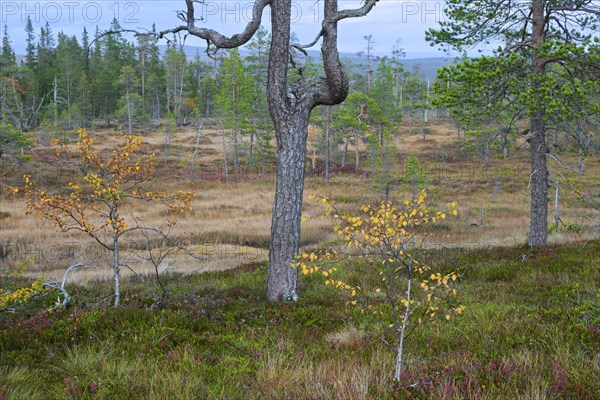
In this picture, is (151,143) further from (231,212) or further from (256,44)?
(231,212)

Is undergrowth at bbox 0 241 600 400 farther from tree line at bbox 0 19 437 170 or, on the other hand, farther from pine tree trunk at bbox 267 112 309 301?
tree line at bbox 0 19 437 170

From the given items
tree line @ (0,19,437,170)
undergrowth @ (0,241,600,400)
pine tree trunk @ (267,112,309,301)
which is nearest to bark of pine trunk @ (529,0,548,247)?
undergrowth @ (0,241,600,400)

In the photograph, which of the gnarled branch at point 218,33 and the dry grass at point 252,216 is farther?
the dry grass at point 252,216

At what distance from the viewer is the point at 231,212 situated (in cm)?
2911

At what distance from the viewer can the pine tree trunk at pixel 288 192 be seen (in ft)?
25.9

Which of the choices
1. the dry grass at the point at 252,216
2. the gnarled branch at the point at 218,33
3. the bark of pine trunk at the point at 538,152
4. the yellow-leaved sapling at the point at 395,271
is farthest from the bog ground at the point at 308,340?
the gnarled branch at the point at 218,33

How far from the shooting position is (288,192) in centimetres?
791

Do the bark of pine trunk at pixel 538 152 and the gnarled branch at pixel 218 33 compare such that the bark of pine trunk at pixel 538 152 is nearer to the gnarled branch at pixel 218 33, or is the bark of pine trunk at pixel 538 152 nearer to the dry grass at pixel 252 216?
the dry grass at pixel 252 216

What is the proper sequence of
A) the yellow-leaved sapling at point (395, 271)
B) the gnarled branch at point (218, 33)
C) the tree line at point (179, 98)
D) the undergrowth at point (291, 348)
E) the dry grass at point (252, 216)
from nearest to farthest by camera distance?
the undergrowth at point (291, 348), the yellow-leaved sapling at point (395, 271), the gnarled branch at point (218, 33), the dry grass at point (252, 216), the tree line at point (179, 98)

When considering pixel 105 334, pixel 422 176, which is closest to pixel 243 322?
pixel 105 334

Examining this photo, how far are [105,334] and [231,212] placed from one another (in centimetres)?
2335

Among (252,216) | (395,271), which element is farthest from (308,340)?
(252,216)

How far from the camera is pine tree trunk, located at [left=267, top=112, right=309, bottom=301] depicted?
788 cm

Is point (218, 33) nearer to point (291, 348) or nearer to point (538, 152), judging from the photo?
point (291, 348)
